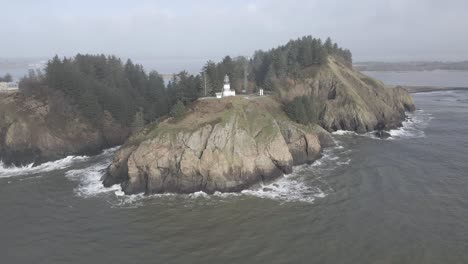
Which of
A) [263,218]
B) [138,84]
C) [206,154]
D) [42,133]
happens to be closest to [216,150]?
[206,154]

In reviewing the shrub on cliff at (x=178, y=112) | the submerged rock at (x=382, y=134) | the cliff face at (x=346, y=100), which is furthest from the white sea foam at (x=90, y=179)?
the submerged rock at (x=382, y=134)

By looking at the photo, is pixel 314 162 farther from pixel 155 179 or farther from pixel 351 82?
pixel 351 82

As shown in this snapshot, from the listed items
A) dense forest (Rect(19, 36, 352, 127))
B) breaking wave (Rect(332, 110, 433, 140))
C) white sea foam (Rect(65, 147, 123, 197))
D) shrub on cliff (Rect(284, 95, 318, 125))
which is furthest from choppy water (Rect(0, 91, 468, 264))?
dense forest (Rect(19, 36, 352, 127))

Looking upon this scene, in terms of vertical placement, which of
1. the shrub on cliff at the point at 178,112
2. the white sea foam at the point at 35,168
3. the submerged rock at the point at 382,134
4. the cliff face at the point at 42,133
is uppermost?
the shrub on cliff at the point at 178,112

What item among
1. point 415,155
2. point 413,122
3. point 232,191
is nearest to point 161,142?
point 232,191

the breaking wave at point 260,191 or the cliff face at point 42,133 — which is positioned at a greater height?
the cliff face at point 42,133

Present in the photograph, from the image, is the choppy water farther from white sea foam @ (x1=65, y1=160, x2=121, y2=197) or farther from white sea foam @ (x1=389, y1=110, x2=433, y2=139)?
white sea foam @ (x1=389, y1=110, x2=433, y2=139)

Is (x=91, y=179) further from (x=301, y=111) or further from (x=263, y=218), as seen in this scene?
(x=301, y=111)

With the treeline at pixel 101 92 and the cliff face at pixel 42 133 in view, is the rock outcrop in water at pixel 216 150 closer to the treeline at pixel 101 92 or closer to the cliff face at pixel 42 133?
→ the treeline at pixel 101 92

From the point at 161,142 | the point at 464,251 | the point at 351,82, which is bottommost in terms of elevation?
the point at 464,251
